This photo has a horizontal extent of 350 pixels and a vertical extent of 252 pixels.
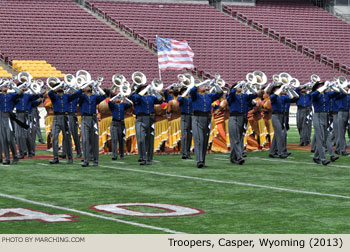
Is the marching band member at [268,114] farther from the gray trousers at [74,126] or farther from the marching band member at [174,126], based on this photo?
the gray trousers at [74,126]

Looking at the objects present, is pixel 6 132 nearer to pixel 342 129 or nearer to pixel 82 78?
pixel 82 78

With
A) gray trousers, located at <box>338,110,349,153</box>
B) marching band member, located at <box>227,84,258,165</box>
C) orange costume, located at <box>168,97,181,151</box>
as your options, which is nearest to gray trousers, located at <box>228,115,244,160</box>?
marching band member, located at <box>227,84,258,165</box>

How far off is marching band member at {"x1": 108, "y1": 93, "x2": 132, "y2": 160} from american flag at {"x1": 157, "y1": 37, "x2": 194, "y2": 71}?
19.4 ft

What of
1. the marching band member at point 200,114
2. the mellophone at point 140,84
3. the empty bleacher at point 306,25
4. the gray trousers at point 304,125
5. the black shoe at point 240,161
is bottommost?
the black shoe at point 240,161

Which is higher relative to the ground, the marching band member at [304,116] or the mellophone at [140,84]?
the mellophone at [140,84]

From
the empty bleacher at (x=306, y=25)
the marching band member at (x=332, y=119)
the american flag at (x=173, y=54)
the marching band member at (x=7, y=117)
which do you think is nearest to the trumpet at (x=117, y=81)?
the marching band member at (x=7, y=117)

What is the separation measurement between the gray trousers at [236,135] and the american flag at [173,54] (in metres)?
7.12

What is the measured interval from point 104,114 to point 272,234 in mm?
10813

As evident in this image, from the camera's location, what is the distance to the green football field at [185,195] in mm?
8094

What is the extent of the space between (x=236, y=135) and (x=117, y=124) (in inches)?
110

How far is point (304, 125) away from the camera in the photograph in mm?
21375

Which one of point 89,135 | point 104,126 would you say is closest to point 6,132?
point 89,135

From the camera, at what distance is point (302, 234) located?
7453 millimetres

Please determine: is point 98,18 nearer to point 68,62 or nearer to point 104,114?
point 68,62
